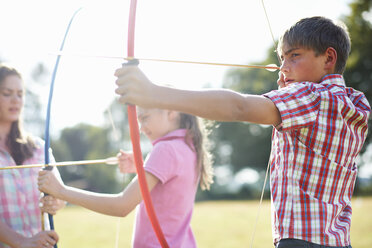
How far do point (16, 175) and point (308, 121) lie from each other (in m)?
1.74

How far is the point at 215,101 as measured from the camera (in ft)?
4.09

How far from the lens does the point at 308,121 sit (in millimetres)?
1402

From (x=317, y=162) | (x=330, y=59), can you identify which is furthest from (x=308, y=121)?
(x=330, y=59)

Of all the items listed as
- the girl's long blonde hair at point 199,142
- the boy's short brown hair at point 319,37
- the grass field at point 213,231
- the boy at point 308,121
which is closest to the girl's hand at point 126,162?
the girl's long blonde hair at point 199,142

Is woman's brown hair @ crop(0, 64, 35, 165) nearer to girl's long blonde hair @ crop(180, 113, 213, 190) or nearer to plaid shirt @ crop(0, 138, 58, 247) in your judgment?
plaid shirt @ crop(0, 138, 58, 247)

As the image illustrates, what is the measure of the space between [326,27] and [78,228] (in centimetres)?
909

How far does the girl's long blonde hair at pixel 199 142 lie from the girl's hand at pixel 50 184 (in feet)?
2.31

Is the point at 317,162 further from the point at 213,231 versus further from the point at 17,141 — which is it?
the point at 213,231

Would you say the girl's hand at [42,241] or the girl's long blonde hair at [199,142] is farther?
the girl's long blonde hair at [199,142]

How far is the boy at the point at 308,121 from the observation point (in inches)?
50.1

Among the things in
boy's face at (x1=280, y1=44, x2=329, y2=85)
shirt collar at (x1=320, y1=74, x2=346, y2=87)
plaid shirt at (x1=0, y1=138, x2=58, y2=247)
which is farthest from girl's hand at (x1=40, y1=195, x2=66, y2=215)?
shirt collar at (x1=320, y1=74, x2=346, y2=87)

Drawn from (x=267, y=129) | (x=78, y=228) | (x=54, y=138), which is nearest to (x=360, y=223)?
(x=78, y=228)

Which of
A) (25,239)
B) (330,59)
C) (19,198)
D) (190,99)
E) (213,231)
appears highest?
(330,59)

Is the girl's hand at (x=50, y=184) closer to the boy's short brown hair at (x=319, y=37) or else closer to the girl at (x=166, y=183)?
the girl at (x=166, y=183)
